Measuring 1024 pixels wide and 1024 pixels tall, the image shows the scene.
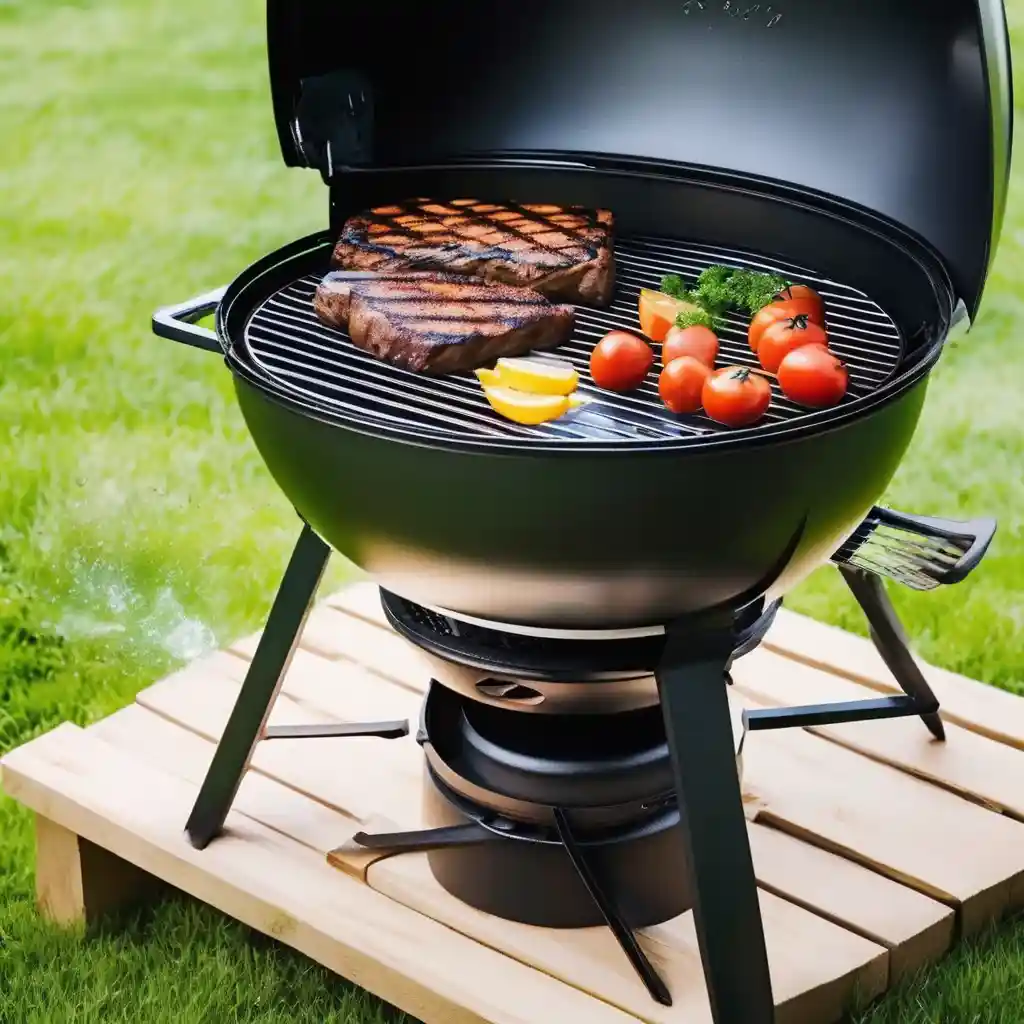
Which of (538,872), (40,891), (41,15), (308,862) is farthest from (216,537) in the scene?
(41,15)

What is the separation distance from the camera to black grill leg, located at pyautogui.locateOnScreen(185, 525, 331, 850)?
A: 2.84m

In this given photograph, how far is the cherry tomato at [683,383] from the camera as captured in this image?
2.47 meters

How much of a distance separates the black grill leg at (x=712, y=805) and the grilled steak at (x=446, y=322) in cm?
67

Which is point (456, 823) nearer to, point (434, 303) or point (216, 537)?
point (434, 303)

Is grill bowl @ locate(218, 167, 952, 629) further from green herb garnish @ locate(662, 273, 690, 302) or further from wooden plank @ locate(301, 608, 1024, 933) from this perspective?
wooden plank @ locate(301, 608, 1024, 933)

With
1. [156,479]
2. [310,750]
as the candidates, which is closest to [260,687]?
[310,750]

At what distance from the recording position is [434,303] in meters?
2.80

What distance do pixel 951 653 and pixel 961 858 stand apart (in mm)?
1106

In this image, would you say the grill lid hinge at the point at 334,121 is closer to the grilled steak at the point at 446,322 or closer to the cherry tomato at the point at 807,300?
the grilled steak at the point at 446,322

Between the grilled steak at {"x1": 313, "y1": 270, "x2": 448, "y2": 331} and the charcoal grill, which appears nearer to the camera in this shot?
the charcoal grill

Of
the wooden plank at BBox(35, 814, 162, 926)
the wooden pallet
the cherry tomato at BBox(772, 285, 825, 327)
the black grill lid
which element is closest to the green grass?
the wooden plank at BBox(35, 814, 162, 926)

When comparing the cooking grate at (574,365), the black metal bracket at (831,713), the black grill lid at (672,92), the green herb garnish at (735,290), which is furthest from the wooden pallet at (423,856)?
the black grill lid at (672,92)

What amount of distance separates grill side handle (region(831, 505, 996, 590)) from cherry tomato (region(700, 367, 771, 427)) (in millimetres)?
578

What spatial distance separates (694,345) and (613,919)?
1010mm
